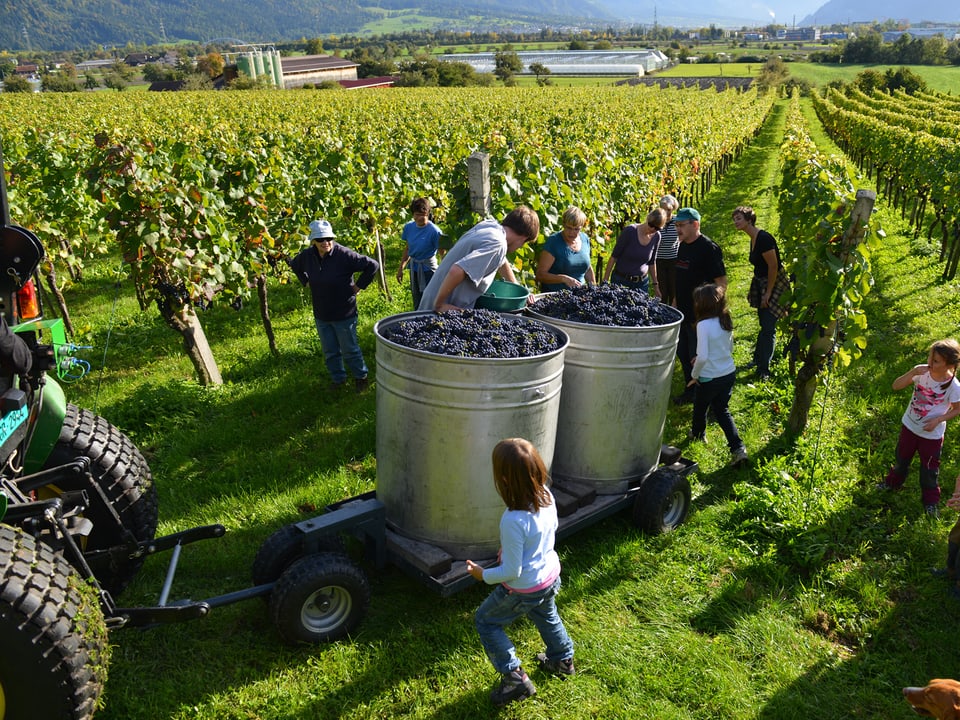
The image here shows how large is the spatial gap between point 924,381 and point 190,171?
666cm

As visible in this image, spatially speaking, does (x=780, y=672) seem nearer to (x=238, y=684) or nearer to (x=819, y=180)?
(x=238, y=684)

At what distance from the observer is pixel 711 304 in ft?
16.2

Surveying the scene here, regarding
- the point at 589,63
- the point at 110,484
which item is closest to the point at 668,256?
the point at 110,484

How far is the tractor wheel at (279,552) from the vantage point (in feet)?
11.4

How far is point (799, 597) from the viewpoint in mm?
3883

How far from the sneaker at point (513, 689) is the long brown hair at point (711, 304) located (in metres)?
2.83

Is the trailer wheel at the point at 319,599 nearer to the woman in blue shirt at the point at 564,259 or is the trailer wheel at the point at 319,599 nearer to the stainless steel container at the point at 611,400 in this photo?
the stainless steel container at the point at 611,400

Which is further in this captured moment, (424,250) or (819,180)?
(424,250)

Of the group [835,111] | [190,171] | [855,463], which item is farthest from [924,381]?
[835,111]

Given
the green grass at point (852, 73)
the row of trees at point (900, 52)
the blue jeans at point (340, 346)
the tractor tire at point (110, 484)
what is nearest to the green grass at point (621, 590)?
the blue jeans at point (340, 346)

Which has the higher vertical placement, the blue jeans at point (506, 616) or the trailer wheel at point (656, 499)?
the blue jeans at point (506, 616)

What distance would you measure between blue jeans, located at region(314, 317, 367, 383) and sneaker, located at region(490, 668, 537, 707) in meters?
3.89

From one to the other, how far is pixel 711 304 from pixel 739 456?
45.6 inches

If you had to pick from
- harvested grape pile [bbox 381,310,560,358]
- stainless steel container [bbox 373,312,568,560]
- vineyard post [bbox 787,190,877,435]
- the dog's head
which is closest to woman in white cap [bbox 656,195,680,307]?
vineyard post [bbox 787,190,877,435]
